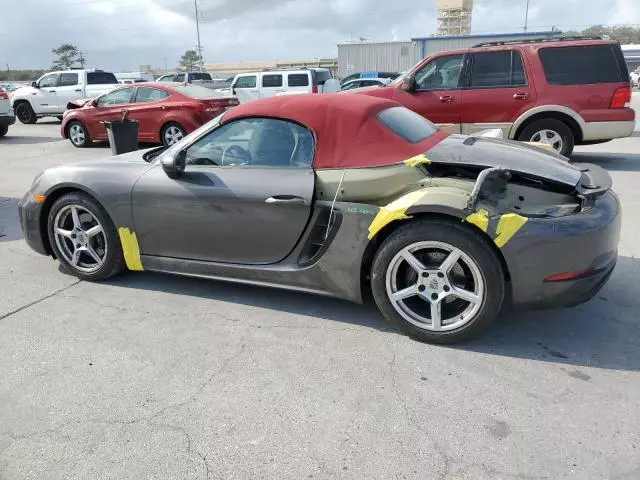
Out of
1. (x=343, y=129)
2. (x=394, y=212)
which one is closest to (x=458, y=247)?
(x=394, y=212)

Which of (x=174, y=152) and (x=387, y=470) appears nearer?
(x=387, y=470)

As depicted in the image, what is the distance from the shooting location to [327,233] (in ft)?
11.0

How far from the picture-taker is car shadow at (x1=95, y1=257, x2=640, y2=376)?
309cm

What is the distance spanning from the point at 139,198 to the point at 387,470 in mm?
2649

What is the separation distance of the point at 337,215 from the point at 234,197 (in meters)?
0.74

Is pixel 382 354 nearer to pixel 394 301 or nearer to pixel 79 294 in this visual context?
pixel 394 301

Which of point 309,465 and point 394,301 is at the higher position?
point 394,301

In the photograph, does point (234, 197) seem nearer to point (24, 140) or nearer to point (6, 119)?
point (24, 140)

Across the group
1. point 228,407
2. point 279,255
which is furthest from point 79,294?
point 228,407

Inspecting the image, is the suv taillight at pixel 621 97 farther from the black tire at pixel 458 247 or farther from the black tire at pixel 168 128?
the black tire at pixel 168 128

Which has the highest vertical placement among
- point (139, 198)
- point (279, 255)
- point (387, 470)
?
point (139, 198)

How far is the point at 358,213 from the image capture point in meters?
3.27

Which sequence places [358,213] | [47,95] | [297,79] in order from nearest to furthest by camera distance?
1. [358,213]
2. [297,79]
3. [47,95]

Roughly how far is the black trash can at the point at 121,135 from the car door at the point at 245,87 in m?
10.00
